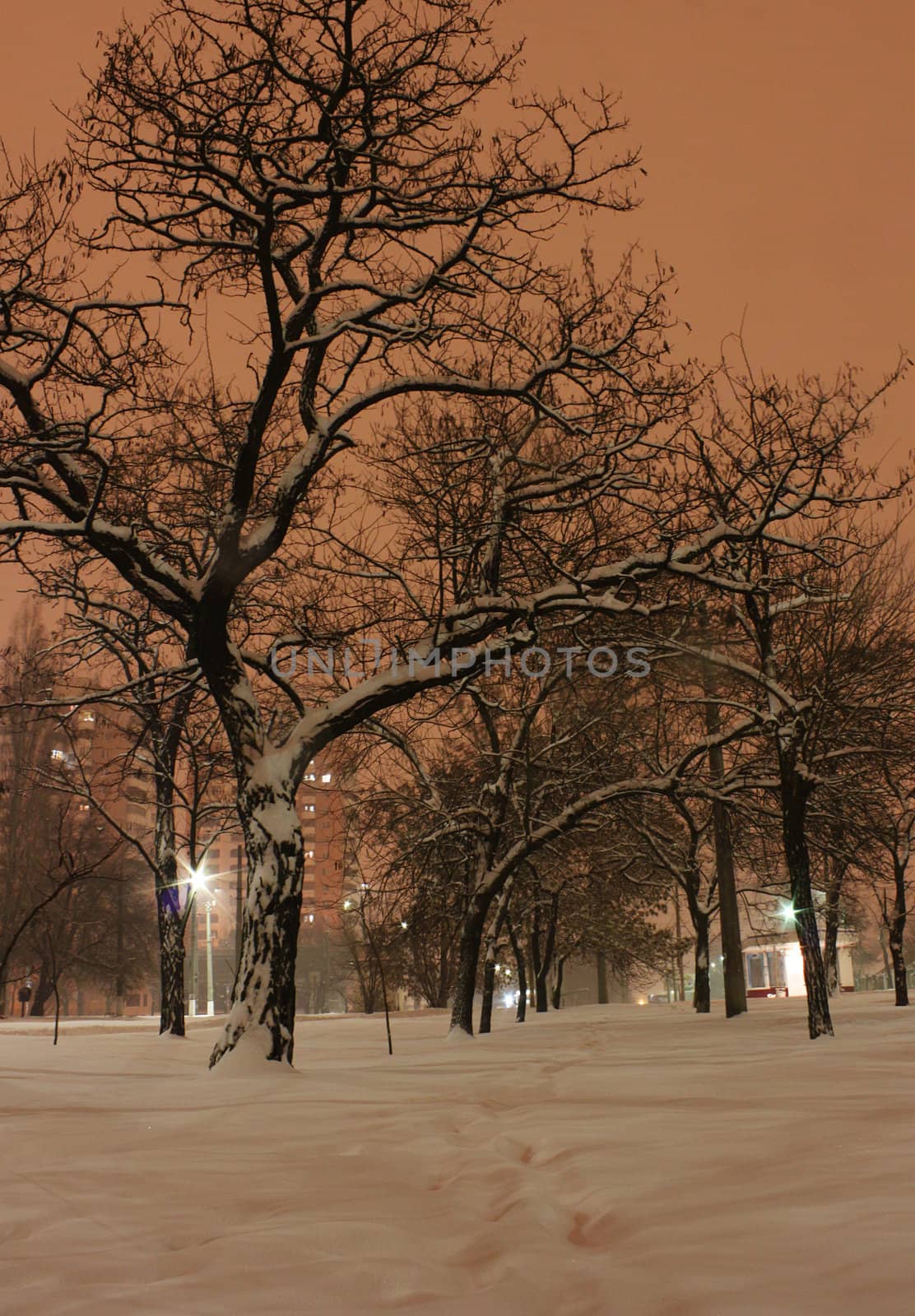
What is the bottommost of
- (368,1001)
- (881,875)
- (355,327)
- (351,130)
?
(368,1001)

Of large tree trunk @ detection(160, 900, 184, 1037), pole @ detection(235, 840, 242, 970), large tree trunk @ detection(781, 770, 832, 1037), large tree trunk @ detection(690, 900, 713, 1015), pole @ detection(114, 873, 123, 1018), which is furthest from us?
pole @ detection(114, 873, 123, 1018)

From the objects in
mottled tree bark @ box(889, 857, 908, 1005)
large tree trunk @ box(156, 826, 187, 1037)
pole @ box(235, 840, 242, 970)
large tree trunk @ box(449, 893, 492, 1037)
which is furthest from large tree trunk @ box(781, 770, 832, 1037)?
large tree trunk @ box(156, 826, 187, 1037)

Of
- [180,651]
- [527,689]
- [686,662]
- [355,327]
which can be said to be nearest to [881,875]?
[686,662]

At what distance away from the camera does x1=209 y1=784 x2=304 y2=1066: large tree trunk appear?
31.9 feet

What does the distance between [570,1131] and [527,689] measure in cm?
1377

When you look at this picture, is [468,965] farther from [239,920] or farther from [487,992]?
[239,920]

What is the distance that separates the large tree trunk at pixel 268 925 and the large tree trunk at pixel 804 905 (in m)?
6.21

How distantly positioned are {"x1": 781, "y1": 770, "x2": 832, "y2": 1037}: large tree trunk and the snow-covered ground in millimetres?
5084

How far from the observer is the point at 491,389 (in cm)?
1080

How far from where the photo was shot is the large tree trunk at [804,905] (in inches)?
525

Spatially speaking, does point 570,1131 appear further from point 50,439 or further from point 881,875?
point 881,875

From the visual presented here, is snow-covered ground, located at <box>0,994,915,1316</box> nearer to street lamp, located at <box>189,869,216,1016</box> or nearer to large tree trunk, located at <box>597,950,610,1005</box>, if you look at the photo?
street lamp, located at <box>189,869,216,1016</box>

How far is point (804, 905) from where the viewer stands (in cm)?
1360

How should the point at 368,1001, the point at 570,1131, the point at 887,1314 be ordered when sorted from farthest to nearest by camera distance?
the point at 368,1001 < the point at 570,1131 < the point at 887,1314
